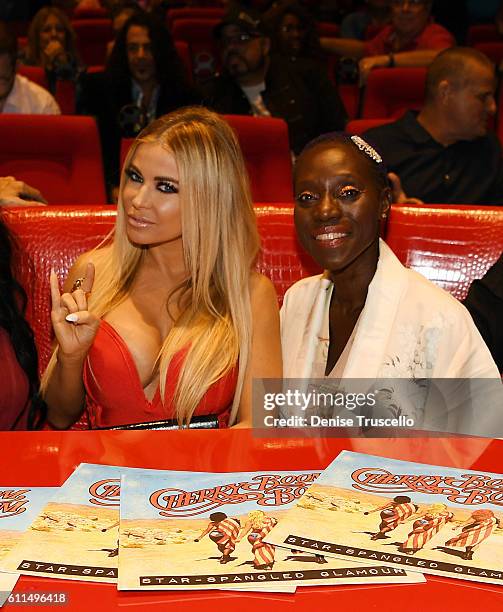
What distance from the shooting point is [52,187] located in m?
3.07

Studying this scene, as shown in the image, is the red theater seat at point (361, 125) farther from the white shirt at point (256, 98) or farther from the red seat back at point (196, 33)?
the red seat back at point (196, 33)

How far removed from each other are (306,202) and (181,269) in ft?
1.11

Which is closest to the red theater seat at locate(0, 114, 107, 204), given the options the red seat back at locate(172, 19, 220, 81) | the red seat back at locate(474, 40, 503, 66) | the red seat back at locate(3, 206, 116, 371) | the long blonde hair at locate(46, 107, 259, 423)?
the red seat back at locate(3, 206, 116, 371)

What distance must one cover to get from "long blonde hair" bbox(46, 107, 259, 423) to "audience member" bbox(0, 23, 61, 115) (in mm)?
2414

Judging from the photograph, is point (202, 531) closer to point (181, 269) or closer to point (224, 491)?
point (224, 491)

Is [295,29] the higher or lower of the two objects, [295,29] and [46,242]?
the higher

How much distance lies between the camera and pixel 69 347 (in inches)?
67.8

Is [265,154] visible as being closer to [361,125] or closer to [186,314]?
[361,125]

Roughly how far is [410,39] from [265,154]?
2775 mm

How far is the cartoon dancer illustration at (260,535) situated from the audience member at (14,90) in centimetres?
352

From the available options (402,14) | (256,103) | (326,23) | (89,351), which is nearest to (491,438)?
(89,351)

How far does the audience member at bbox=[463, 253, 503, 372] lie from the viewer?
201 centimetres

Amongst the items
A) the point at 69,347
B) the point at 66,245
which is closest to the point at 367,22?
the point at 66,245

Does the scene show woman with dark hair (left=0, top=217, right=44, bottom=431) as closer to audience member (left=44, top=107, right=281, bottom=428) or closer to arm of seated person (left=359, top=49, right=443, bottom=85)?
audience member (left=44, top=107, right=281, bottom=428)
